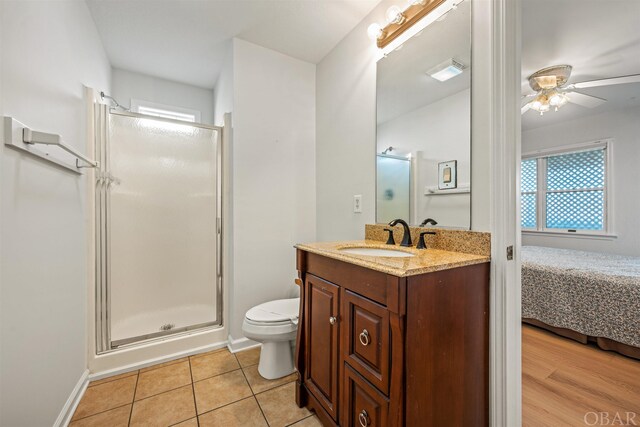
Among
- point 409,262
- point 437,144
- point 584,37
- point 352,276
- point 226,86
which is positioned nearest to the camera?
point 409,262

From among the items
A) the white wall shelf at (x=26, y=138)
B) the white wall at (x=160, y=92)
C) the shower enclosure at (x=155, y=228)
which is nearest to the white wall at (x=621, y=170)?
the shower enclosure at (x=155, y=228)

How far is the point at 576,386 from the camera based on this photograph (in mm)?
1624

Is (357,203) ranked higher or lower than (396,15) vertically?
lower

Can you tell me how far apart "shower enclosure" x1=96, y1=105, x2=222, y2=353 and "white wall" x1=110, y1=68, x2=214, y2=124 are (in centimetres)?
98

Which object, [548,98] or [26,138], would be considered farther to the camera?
[548,98]

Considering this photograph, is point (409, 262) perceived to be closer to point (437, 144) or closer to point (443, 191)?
point (443, 191)

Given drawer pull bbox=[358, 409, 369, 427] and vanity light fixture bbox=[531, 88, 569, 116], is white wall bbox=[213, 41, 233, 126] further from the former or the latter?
vanity light fixture bbox=[531, 88, 569, 116]

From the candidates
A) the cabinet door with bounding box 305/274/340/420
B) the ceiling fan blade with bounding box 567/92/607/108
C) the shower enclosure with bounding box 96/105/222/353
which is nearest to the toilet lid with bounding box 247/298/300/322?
the cabinet door with bounding box 305/274/340/420

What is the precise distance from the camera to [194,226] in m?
2.17

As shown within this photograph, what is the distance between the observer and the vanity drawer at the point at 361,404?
914mm

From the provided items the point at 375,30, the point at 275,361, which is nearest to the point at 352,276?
the point at 275,361

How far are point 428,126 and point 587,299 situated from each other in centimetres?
206

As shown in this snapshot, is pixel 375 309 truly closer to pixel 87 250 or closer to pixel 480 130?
pixel 480 130

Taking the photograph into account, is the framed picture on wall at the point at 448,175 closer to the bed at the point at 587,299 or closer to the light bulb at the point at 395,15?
the light bulb at the point at 395,15
